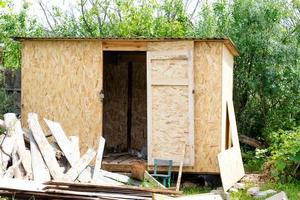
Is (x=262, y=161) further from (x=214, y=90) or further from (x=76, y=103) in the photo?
(x=76, y=103)

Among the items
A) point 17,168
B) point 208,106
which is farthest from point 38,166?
point 208,106

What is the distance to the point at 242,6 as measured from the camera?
1348 cm

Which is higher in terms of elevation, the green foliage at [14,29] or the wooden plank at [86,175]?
the green foliage at [14,29]

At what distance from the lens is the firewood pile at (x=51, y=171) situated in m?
7.22

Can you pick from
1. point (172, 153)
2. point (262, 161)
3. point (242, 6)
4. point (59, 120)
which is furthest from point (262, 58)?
point (59, 120)

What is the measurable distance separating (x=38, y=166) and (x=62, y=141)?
3.34 feet

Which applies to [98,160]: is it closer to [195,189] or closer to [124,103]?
[195,189]

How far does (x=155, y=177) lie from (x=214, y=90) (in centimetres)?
192

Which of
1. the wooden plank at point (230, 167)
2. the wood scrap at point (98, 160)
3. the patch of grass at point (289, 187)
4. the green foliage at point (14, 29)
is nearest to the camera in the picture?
the wood scrap at point (98, 160)

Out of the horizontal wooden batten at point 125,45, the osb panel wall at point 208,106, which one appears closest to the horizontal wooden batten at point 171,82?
the osb panel wall at point 208,106

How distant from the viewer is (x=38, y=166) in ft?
26.9

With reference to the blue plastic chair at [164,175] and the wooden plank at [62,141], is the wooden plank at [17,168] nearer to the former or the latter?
the wooden plank at [62,141]

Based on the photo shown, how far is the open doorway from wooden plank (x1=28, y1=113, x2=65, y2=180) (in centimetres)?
427

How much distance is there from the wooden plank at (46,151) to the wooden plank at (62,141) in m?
→ 0.30
